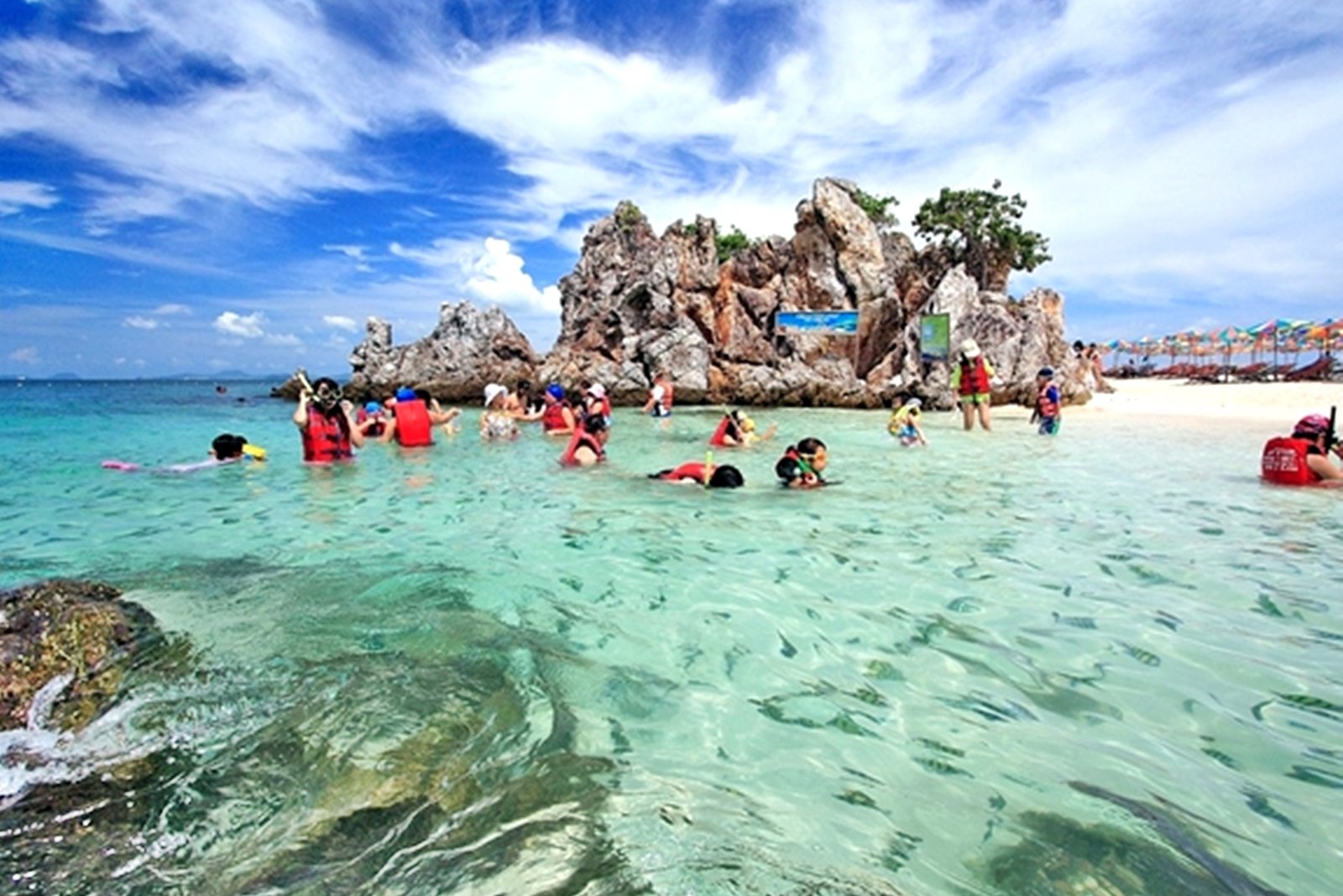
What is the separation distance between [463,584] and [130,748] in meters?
2.54

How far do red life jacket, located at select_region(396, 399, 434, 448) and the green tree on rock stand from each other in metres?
31.5

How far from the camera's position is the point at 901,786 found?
2.75m

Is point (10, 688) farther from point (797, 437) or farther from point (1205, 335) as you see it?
point (1205, 335)

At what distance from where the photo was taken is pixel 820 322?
3547cm

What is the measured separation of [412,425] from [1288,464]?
48.0 ft

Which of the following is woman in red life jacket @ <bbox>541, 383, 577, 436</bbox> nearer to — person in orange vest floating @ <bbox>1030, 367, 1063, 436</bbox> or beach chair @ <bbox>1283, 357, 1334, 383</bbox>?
person in orange vest floating @ <bbox>1030, 367, 1063, 436</bbox>

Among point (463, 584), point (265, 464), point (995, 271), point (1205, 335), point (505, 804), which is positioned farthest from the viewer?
point (1205, 335)

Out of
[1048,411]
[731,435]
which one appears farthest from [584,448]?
[1048,411]

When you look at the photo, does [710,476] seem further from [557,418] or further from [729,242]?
[729,242]

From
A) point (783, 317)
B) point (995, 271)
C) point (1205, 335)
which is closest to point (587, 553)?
point (783, 317)

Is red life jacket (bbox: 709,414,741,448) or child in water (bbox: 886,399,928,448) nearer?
red life jacket (bbox: 709,414,741,448)

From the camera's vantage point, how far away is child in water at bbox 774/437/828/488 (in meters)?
9.38

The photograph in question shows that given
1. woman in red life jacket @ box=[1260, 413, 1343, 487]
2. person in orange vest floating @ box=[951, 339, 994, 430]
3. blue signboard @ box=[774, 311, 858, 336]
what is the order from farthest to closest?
blue signboard @ box=[774, 311, 858, 336]
person in orange vest floating @ box=[951, 339, 994, 430]
woman in red life jacket @ box=[1260, 413, 1343, 487]

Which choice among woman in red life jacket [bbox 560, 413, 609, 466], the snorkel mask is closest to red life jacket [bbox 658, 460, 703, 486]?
woman in red life jacket [bbox 560, 413, 609, 466]
